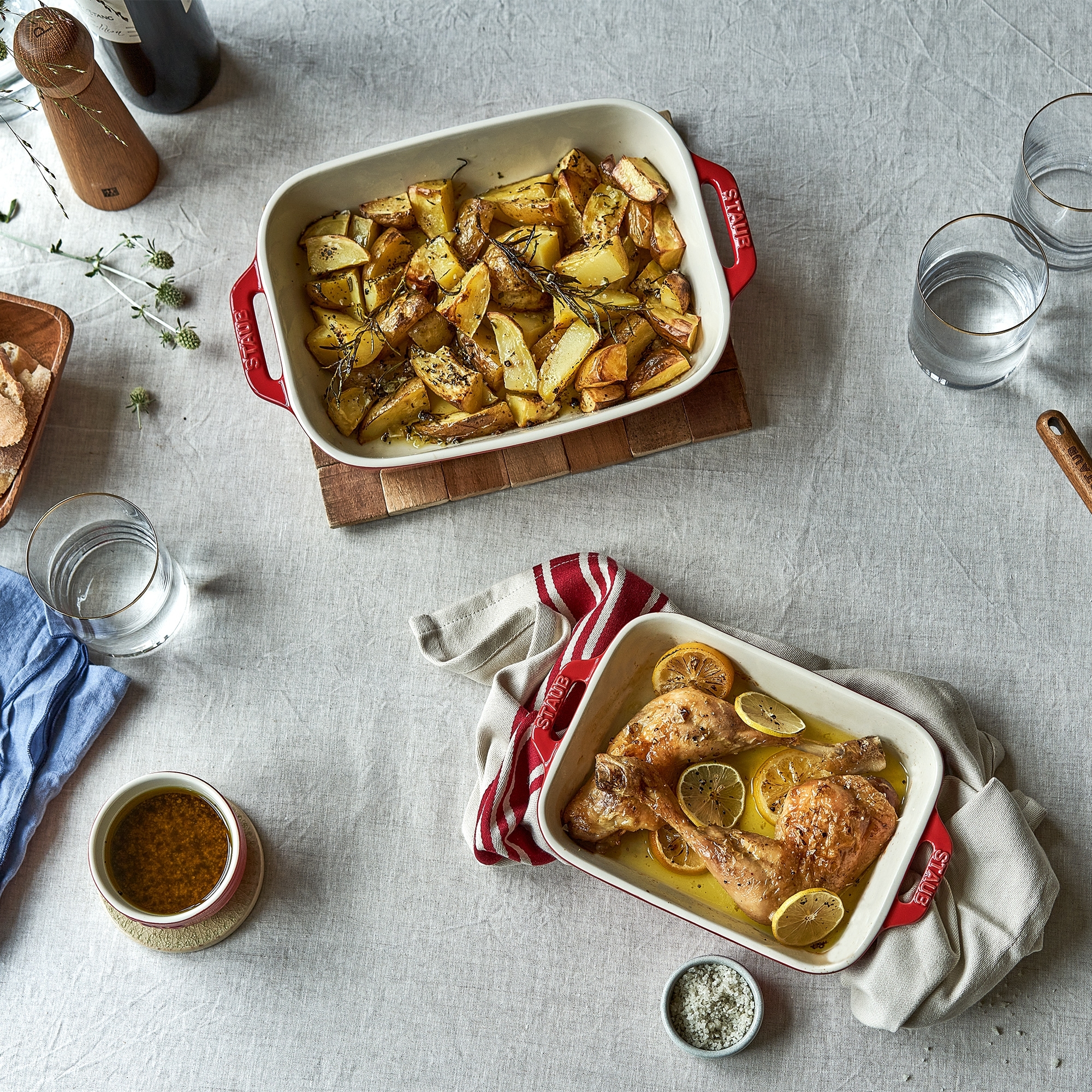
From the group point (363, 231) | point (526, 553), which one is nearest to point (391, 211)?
point (363, 231)

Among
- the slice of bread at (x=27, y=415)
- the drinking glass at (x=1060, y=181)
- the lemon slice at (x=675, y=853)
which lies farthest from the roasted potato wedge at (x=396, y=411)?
the drinking glass at (x=1060, y=181)

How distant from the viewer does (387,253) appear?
177 cm

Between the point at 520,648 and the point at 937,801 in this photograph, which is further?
the point at 520,648

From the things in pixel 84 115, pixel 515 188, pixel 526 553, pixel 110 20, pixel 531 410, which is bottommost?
pixel 526 553

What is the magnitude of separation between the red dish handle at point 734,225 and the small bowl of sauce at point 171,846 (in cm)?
116

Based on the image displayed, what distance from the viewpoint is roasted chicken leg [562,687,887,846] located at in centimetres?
155

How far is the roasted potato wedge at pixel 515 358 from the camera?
1705 mm

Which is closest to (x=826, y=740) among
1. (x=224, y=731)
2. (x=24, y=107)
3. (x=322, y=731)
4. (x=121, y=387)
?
(x=322, y=731)

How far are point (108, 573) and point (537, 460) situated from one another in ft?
2.53

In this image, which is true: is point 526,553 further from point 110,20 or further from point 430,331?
point 110,20

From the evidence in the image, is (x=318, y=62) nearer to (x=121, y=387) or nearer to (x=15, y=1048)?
(x=121, y=387)

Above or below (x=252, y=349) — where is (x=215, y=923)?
below

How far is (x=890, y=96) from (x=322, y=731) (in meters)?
1.56

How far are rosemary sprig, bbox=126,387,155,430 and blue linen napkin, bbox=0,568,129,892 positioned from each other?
0.35 m
